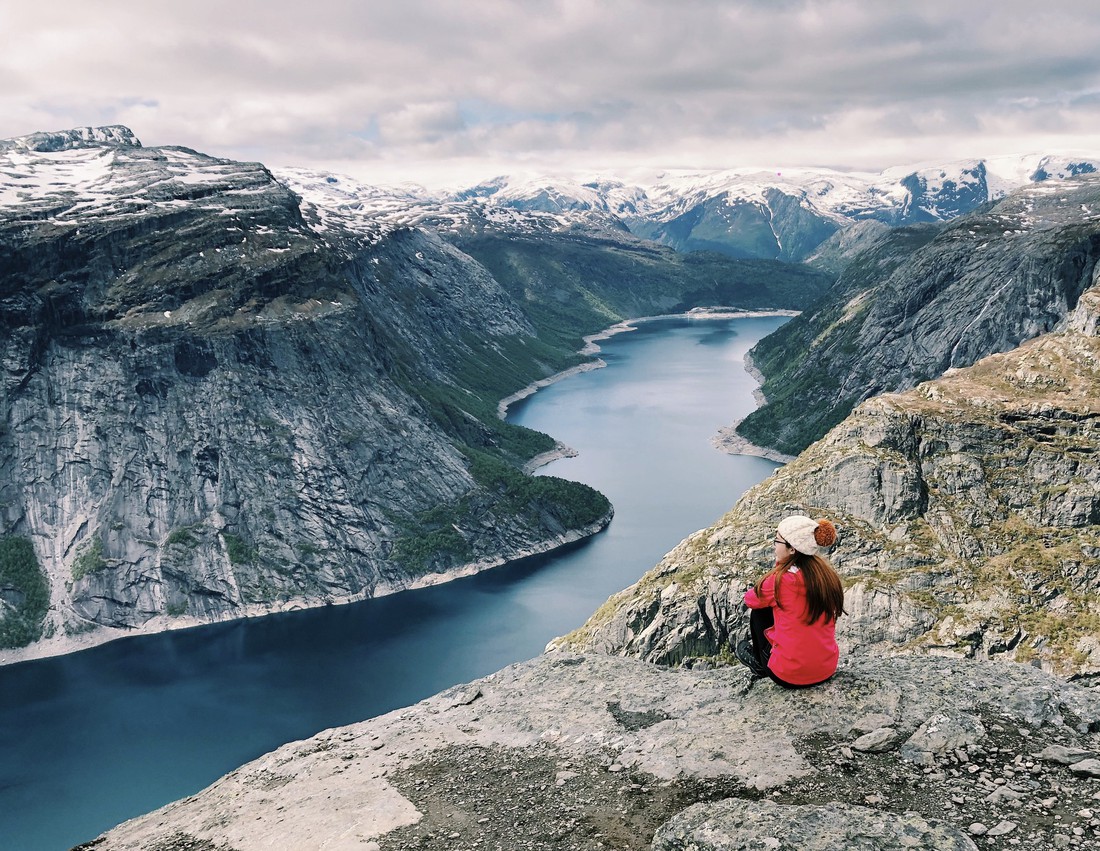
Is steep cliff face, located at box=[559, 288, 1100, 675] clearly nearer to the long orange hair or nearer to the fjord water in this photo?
the long orange hair

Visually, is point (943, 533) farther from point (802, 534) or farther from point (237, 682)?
point (237, 682)

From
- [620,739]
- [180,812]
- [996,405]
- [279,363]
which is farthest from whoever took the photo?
[279,363]

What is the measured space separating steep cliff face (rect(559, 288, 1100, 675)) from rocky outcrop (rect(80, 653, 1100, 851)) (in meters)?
35.3

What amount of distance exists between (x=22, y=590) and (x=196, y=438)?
1455 inches

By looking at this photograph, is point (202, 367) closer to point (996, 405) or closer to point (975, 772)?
point (996, 405)

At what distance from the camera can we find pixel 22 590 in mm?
146125

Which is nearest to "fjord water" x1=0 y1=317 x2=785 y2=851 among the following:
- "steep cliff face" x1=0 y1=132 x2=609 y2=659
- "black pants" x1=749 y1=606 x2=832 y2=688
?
"steep cliff face" x1=0 y1=132 x2=609 y2=659

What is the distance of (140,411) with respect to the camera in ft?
544

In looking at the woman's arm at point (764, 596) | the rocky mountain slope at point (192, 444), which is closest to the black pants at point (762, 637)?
the woman's arm at point (764, 596)

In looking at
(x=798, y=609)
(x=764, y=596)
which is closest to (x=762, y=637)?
(x=764, y=596)

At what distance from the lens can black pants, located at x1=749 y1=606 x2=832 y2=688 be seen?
2495 cm

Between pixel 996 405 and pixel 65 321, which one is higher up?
pixel 65 321

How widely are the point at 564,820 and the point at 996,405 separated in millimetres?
66871

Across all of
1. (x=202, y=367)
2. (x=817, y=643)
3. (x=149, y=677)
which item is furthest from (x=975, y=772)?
(x=202, y=367)
